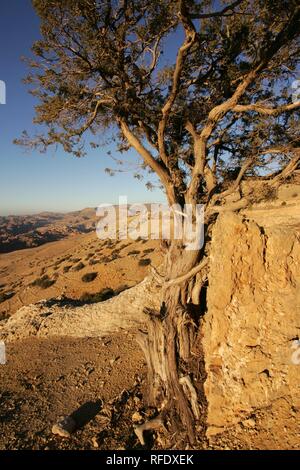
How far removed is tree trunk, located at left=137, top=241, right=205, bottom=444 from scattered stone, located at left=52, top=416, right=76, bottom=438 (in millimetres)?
1930

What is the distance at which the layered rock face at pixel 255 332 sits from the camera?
5.40 meters

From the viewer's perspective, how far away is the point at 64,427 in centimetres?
710

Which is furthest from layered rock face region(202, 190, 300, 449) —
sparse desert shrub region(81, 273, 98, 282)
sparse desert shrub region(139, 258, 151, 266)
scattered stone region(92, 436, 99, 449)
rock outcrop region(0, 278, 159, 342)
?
Answer: sparse desert shrub region(81, 273, 98, 282)

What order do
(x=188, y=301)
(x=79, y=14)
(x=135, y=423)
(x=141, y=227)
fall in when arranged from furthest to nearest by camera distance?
(x=141, y=227) < (x=188, y=301) < (x=135, y=423) < (x=79, y=14)

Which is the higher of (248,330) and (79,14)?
(79,14)

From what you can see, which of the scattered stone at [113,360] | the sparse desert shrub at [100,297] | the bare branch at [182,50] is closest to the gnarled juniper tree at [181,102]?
the bare branch at [182,50]

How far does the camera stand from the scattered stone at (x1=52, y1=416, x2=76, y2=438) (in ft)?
22.9

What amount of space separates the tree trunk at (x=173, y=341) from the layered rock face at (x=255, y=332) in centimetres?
79

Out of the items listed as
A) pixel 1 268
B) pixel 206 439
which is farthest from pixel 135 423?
pixel 1 268

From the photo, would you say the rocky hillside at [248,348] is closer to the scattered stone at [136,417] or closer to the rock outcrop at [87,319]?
the scattered stone at [136,417]

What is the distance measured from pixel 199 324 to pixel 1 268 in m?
49.9
